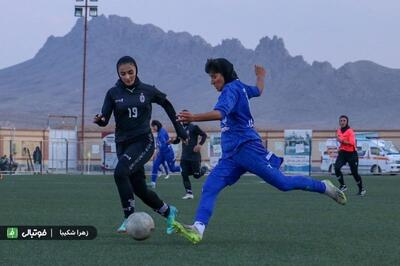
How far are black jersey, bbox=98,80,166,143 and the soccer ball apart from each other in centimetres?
133

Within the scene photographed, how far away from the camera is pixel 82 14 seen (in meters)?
63.9

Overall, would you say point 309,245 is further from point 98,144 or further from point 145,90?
point 98,144

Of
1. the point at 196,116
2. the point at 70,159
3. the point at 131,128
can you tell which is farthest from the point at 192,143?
the point at 70,159

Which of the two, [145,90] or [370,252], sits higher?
[145,90]

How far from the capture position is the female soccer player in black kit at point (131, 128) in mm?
11648

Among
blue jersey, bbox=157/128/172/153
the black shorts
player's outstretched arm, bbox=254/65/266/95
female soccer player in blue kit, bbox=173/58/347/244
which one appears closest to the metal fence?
blue jersey, bbox=157/128/172/153

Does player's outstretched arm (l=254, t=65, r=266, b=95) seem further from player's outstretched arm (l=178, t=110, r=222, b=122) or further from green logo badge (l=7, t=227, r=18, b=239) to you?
green logo badge (l=7, t=227, r=18, b=239)

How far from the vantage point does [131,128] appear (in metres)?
11.8

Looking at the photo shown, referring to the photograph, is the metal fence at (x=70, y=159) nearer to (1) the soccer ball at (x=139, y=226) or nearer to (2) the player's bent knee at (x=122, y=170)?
(2) the player's bent knee at (x=122, y=170)

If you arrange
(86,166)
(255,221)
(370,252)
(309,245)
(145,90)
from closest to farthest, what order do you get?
(370,252)
(309,245)
(145,90)
(255,221)
(86,166)

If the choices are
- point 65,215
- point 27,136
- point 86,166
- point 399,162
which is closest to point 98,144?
point 86,166

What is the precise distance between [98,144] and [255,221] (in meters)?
49.9

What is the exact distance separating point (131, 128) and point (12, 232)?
189 cm

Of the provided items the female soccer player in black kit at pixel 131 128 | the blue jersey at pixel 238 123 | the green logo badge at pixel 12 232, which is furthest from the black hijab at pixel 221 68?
the green logo badge at pixel 12 232
